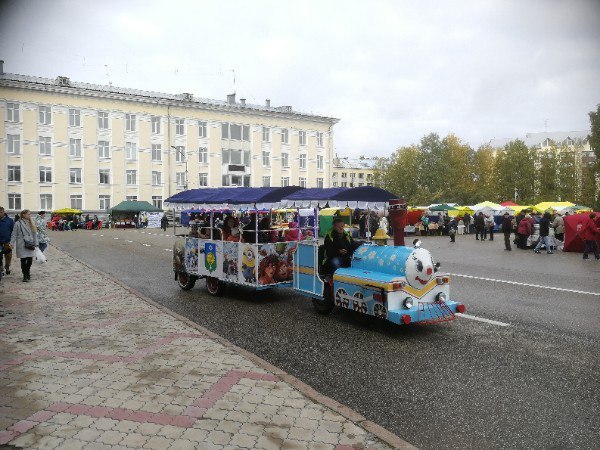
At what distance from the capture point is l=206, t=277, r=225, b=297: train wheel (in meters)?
11.9

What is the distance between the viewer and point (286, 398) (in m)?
5.30

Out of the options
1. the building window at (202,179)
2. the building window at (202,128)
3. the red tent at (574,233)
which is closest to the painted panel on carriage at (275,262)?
the red tent at (574,233)

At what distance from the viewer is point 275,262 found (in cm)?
1097

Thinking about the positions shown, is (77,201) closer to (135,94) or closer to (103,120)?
(103,120)

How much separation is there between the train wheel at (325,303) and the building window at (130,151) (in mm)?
59684

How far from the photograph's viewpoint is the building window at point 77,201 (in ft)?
200

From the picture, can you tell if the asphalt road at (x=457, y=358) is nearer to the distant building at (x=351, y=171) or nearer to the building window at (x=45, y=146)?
the building window at (x=45, y=146)

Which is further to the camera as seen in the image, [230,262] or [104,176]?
[104,176]

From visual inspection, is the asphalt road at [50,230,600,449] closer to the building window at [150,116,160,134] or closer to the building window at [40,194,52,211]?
the building window at [40,194,52,211]

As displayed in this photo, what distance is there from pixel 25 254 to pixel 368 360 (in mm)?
10718

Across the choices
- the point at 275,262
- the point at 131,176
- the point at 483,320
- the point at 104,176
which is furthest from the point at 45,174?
the point at 483,320

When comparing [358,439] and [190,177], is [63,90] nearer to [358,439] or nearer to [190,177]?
[190,177]

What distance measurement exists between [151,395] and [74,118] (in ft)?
205

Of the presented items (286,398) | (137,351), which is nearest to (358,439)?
(286,398)
